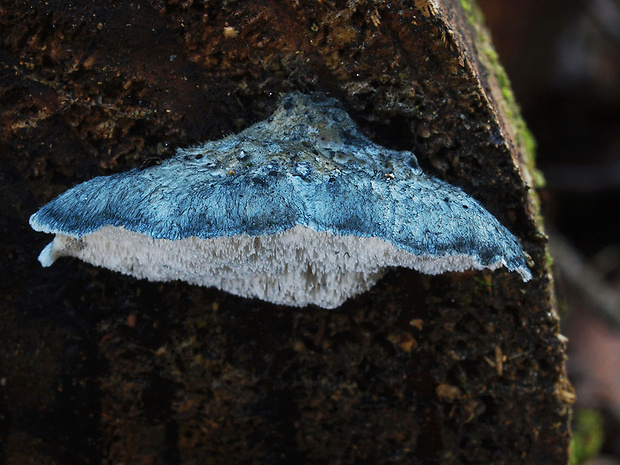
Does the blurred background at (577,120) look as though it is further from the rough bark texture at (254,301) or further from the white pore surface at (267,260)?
the white pore surface at (267,260)

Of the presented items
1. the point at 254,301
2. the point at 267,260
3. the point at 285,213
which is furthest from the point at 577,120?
the point at 285,213

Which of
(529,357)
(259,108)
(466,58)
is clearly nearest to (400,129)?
(466,58)

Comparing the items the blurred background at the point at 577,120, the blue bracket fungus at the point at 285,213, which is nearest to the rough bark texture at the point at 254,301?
the blue bracket fungus at the point at 285,213

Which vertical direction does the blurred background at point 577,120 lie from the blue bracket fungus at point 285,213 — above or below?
below

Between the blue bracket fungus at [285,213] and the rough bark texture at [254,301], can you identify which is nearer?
the blue bracket fungus at [285,213]

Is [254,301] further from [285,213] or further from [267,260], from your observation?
[285,213]

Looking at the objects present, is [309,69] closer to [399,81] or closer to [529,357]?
[399,81]

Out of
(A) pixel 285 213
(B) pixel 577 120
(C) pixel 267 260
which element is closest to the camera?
(A) pixel 285 213
